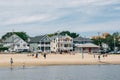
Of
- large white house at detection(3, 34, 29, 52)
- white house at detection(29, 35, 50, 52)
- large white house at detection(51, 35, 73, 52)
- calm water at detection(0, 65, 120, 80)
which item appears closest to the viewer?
calm water at detection(0, 65, 120, 80)

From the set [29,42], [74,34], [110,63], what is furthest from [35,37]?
[110,63]

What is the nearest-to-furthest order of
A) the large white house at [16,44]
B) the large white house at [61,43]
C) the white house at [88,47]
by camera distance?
the white house at [88,47] < the large white house at [61,43] < the large white house at [16,44]

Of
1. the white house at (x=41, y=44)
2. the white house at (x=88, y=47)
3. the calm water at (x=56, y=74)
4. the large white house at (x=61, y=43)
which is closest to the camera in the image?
the calm water at (x=56, y=74)

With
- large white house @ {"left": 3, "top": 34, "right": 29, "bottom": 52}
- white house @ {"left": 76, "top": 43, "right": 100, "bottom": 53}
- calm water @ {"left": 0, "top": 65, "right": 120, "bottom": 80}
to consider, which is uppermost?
large white house @ {"left": 3, "top": 34, "right": 29, "bottom": 52}

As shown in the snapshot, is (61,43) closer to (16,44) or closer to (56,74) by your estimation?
(16,44)

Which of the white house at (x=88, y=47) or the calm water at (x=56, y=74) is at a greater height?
the white house at (x=88, y=47)

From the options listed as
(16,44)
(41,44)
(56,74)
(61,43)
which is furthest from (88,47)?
(56,74)

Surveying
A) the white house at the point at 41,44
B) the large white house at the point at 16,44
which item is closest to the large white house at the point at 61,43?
the white house at the point at 41,44

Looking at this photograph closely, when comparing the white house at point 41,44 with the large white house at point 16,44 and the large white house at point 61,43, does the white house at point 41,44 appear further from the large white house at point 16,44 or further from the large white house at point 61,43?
the large white house at point 16,44

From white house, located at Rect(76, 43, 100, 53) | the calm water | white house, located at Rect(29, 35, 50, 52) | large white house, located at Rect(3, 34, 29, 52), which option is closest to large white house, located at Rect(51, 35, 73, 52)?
white house, located at Rect(29, 35, 50, 52)

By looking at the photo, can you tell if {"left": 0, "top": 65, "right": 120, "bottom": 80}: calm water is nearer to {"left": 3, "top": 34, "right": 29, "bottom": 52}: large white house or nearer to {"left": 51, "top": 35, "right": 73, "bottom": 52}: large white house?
{"left": 51, "top": 35, "right": 73, "bottom": 52}: large white house

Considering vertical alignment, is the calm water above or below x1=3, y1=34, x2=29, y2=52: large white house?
below

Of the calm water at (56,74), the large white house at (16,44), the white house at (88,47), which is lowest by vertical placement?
the calm water at (56,74)

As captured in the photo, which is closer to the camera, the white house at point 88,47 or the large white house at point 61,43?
the white house at point 88,47
